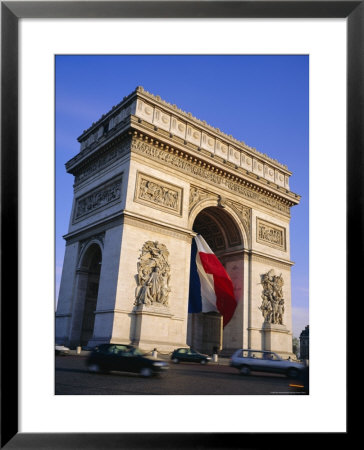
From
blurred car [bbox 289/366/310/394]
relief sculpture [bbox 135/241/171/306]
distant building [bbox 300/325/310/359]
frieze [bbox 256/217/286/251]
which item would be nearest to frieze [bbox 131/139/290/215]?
frieze [bbox 256/217/286/251]

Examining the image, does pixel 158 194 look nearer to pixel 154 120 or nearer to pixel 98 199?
pixel 98 199

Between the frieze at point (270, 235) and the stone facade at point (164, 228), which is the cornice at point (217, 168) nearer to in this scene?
the stone facade at point (164, 228)

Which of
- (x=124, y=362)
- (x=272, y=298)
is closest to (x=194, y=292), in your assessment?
(x=272, y=298)

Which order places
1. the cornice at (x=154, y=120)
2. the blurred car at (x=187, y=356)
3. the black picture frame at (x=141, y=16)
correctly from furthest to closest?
the cornice at (x=154, y=120) < the blurred car at (x=187, y=356) < the black picture frame at (x=141, y=16)

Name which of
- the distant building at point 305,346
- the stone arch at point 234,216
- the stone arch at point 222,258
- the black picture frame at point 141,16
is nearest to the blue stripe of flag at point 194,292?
the stone arch at point 234,216
